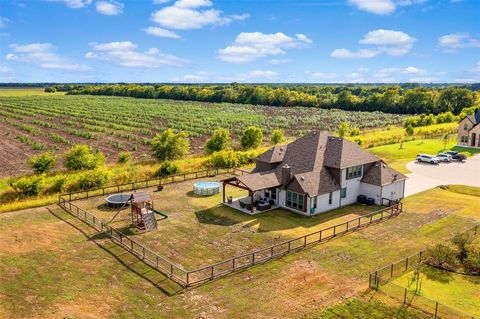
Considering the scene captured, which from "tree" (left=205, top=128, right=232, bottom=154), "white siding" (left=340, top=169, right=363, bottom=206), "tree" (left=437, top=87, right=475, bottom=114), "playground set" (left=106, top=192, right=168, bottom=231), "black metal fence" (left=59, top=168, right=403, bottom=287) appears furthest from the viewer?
"tree" (left=437, top=87, right=475, bottom=114)

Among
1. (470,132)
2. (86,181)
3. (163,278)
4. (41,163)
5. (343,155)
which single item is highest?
(470,132)

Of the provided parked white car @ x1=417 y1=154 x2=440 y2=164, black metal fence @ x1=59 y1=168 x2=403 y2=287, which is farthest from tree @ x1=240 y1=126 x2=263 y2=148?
black metal fence @ x1=59 y1=168 x2=403 y2=287

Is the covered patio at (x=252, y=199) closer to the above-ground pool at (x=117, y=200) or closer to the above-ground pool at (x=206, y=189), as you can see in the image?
the above-ground pool at (x=206, y=189)

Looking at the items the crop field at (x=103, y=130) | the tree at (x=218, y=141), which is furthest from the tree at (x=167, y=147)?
the crop field at (x=103, y=130)

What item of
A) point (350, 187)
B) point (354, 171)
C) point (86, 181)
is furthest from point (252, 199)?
point (86, 181)

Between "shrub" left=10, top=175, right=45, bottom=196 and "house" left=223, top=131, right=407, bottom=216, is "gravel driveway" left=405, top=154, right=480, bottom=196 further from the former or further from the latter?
"shrub" left=10, top=175, right=45, bottom=196

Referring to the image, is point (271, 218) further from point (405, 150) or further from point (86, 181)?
point (405, 150)
